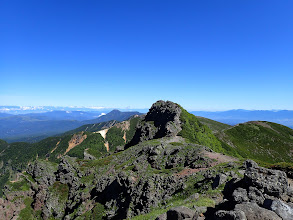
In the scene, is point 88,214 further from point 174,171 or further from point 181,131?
point 181,131

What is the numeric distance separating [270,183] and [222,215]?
339 inches

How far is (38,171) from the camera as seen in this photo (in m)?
60.4

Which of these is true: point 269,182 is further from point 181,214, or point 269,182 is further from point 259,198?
point 181,214

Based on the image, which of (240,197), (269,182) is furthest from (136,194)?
(269,182)

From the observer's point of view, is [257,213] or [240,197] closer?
[257,213]

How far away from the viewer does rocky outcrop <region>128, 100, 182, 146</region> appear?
278ft

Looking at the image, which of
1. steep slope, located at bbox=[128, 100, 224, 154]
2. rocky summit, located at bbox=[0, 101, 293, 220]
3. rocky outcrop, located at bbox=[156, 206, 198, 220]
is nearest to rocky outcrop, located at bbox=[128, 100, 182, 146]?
steep slope, located at bbox=[128, 100, 224, 154]

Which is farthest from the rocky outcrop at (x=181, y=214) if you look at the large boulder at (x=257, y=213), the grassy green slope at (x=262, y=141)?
the grassy green slope at (x=262, y=141)

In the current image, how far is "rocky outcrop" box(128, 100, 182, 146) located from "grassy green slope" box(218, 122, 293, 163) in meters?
54.3

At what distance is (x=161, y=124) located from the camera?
94125 mm

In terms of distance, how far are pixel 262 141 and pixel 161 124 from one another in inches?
3705

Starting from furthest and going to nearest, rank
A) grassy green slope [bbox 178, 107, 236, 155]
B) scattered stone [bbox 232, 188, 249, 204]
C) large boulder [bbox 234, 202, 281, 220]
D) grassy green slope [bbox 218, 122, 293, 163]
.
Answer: grassy green slope [bbox 218, 122, 293, 163] < grassy green slope [bbox 178, 107, 236, 155] < scattered stone [bbox 232, 188, 249, 204] < large boulder [bbox 234, 202, 281, 220]

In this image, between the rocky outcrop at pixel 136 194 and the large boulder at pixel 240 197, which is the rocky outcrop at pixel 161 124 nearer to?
the rocky outcrop at pixel 136 194

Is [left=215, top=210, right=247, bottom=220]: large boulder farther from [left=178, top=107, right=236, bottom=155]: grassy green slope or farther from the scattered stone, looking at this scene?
[left=178, top=107, right=236, bottom=155]: grassy green slope
